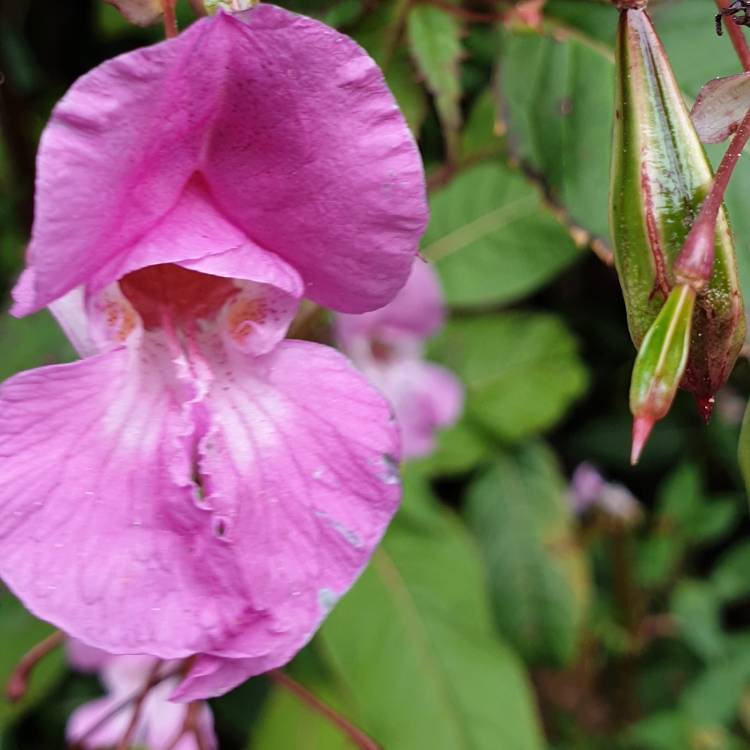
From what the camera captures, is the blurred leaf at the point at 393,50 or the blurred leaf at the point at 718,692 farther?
the blurred leaf at the point at 718,692

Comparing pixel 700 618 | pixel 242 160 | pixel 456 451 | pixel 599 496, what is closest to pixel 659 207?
pixel 242 160

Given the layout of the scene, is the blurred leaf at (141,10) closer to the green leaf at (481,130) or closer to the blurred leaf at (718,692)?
the green leaf at (481,130)

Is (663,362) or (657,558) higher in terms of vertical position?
(663,362)

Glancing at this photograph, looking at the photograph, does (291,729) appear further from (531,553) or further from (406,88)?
(406,88)

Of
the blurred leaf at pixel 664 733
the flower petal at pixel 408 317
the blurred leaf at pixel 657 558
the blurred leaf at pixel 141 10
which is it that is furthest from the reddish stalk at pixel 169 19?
the blurred leaf at pixel 657 558

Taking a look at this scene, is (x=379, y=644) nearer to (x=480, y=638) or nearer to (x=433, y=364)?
(x=480, y=638)

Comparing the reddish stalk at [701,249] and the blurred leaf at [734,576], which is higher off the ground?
the reddish stalk at [701,249]

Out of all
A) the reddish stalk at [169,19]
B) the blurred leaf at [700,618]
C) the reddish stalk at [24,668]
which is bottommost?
the blurred leaf at [700,618]
